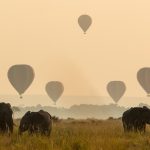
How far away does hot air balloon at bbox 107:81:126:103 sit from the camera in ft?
550

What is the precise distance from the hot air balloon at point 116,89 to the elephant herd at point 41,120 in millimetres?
136808

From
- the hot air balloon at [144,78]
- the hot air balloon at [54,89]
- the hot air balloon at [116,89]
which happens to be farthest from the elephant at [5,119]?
the hot air balloon at [54,89]

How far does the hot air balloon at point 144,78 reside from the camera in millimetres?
134200

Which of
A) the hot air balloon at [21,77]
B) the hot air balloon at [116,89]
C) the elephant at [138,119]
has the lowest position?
the elephant at [138,119]

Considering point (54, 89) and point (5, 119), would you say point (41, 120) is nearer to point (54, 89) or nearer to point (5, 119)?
point (5, 119)

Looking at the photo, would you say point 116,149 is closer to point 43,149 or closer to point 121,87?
point 43,149

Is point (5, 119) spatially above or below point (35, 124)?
above

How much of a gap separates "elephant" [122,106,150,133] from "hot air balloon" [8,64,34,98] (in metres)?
103

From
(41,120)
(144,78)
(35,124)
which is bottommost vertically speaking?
(35,124)

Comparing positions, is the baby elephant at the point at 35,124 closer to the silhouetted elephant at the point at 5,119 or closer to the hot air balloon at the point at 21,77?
the silhouetted elephant at the point at 5,119

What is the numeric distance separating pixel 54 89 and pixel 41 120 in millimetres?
168695

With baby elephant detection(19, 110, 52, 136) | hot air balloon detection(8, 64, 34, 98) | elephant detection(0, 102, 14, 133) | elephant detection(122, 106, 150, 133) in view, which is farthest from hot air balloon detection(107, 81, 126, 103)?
baby elephant detection(19, 110, 52, 136)

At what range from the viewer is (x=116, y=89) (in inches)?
7028

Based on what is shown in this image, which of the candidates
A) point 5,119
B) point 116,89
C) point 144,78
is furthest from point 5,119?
point 116,89
